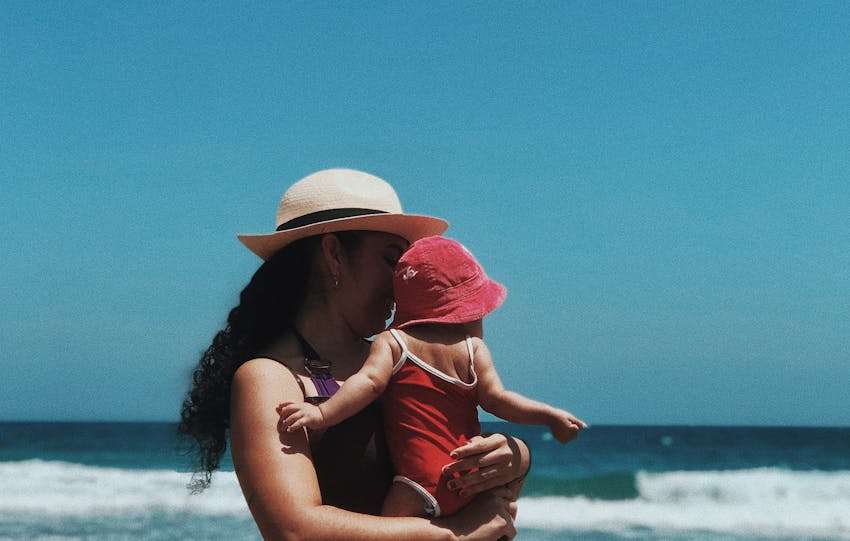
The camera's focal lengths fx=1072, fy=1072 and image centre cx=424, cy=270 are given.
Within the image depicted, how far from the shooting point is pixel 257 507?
95.9 inches

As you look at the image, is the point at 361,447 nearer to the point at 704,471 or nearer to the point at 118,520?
the point at 118,520

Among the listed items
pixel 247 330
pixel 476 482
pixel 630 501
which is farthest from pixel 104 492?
pixel 476 482

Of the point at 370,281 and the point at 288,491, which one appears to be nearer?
the point at 288,491

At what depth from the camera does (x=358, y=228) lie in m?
2.79

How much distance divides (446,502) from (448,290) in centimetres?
52

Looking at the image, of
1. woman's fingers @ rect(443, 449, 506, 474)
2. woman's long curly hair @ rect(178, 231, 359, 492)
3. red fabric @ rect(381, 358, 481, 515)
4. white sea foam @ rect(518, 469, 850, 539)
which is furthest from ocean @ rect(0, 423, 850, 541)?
woman's fingers @ rect(443, 449, 506, 474)

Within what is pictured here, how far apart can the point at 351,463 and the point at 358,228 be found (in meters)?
0.61

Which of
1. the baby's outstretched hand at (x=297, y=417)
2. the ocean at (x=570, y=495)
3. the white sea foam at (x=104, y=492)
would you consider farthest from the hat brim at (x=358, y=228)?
the white sea foam at (x=104, y=492)

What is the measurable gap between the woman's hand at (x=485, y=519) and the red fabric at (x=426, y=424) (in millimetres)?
27

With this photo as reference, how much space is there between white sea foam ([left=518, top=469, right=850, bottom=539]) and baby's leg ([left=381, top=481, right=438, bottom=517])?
12067mm

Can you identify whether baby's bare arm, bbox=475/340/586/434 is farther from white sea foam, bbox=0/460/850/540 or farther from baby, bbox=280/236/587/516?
white sea foam, bbox=0/460/850/540

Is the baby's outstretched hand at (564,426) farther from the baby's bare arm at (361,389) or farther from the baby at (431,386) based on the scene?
the baby's bare arm at (361,389)

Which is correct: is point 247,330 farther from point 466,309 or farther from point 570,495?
point 570,495

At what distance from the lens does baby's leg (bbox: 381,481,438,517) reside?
2.49 m
